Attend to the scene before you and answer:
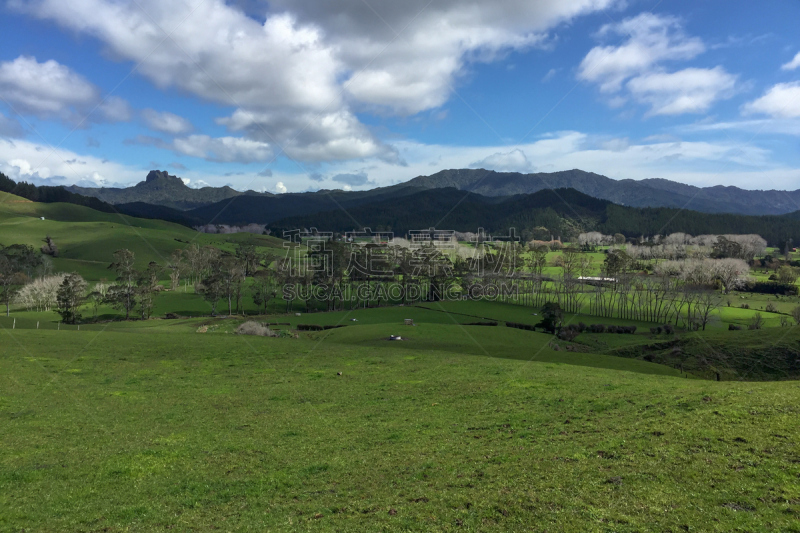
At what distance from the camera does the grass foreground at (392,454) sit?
40.7ft

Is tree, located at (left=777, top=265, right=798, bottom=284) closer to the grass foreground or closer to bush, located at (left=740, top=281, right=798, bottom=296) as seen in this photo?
bush, located at (left=740, top=281, right=798, bottom=296)

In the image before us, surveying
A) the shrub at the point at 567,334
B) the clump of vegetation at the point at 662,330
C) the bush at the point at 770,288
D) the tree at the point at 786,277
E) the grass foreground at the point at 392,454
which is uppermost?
the grass foreground at the point at 392,454

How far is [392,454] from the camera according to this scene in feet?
59.8

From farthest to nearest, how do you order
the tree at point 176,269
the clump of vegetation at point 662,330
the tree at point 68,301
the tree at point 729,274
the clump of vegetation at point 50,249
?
the clump of vegetation at point 50,249, the tree at point 176,269, the tree at point 729,274, the clump of vegetation at point 662,330, the tree at point 68,301

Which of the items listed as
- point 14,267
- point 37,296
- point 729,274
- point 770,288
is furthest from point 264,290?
point 770,288

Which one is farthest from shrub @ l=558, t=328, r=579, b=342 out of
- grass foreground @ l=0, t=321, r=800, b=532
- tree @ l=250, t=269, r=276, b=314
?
tree @ l=250, t=269, r=276, b=314

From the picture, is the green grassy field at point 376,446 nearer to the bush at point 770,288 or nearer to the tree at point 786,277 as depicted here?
the bush at point 770,288

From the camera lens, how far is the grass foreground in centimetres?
1241

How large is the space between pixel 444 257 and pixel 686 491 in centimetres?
12614

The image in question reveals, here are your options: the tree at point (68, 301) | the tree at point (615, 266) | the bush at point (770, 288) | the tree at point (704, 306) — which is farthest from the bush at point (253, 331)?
the bush at point (770, 288)

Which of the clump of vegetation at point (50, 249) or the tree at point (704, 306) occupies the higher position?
the clump of vegetation at point (50, 249)

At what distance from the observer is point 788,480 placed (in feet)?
41.1

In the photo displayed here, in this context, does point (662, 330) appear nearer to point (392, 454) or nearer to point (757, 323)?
point (757, 323)

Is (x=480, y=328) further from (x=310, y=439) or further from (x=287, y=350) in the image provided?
(x=310, y=439)
